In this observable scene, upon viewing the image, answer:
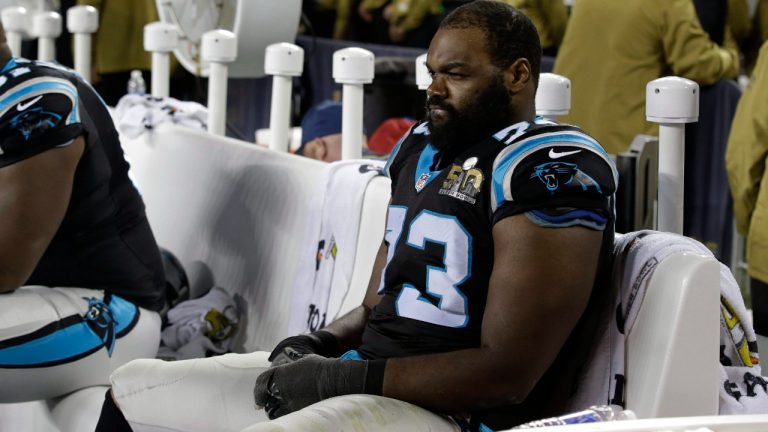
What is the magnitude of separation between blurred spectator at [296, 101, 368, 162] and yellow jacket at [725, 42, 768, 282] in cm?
124

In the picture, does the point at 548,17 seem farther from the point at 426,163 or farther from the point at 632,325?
the point at 632,325

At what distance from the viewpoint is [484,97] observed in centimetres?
195

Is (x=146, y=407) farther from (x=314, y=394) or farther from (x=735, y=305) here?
(x=735, y=305)

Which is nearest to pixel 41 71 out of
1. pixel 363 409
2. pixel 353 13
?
pixel 363 409

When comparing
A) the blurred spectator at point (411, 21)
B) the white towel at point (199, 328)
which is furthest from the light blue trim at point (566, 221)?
the blurred spectator at point (411, 21)

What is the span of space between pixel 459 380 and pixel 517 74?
506mm

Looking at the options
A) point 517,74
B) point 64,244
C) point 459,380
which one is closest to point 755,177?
point 517,74

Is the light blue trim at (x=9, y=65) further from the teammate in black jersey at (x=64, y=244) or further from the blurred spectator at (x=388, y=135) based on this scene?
the blurred spectator at (x=388, y=135)

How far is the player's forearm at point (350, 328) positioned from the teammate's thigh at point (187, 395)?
0.16 meters

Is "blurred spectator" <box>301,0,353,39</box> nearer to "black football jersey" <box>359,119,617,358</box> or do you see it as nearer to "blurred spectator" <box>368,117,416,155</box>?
"blurred spectator" <box>368,117,416,155</box>

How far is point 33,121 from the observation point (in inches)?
99.7

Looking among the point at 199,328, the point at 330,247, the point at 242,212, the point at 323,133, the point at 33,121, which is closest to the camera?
the point at 33,121

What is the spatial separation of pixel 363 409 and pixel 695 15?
2.88 metres

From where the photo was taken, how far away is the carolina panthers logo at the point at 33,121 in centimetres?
252
